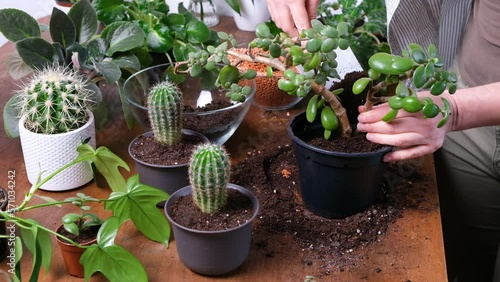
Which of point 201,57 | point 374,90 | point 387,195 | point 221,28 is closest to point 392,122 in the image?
point 374,90

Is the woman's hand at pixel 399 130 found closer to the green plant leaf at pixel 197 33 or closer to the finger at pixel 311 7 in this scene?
the finger at pixel 311 7

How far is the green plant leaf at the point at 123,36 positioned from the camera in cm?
109

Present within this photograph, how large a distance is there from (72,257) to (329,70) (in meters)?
0.44

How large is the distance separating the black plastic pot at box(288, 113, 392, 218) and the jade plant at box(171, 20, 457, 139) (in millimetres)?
45

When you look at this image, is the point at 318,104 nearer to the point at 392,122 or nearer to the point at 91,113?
the point at 392,122

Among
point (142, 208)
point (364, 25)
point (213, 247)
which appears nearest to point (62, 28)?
point (142, 208)

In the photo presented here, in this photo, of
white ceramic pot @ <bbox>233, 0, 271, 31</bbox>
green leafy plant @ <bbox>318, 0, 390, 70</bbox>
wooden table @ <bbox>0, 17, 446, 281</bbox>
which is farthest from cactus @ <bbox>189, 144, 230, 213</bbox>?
white ceramic pot @ <bbox>233, 0, 271, 31</bbox>

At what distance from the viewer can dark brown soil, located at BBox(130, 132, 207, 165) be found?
0.93 metres

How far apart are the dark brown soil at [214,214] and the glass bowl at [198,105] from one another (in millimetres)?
238

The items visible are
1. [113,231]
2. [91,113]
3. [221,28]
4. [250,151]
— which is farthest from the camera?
[221,28]

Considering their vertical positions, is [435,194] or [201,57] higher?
[201,57]

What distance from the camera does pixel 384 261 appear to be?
850mm

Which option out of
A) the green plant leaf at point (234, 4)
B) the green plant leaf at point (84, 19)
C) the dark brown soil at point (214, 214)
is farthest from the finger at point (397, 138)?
the green plant leaf at point (234, 4)

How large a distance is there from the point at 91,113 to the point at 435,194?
0.60 metres
